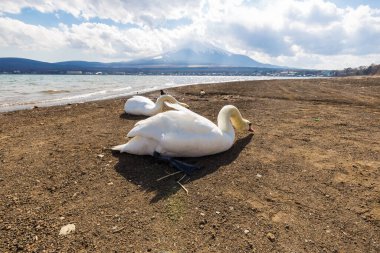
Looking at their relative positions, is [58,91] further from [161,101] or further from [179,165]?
[179,165]

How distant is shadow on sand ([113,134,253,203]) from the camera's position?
16.6 feet

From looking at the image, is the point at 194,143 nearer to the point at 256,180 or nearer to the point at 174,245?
the point at 256,180

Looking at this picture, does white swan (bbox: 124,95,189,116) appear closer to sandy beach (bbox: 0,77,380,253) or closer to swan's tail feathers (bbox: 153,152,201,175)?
sandy beach (bbox: 0,77,380,253)

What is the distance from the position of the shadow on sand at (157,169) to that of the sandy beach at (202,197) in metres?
0.02

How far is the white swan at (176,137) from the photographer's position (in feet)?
19.3

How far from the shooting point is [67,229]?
395 centimetres

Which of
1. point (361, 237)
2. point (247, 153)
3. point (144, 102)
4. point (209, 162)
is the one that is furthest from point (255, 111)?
point (361, 237)

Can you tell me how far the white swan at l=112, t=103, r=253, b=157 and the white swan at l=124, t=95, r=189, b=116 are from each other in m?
5.09

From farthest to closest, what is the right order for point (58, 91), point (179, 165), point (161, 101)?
point (58, 91)
point (161, 101)
point (179, 165)

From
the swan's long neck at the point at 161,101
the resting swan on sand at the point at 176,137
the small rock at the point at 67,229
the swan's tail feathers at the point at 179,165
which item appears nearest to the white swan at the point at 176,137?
the resting swan on sand at the point at 176,137

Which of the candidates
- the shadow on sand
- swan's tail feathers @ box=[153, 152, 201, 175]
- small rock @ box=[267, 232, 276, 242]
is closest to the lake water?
the shadow on sand

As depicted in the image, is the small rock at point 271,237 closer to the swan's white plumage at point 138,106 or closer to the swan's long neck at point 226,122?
A: the swan's long neck at point 226,122

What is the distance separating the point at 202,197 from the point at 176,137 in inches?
57.8

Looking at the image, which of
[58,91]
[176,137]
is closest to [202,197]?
[176,137]
